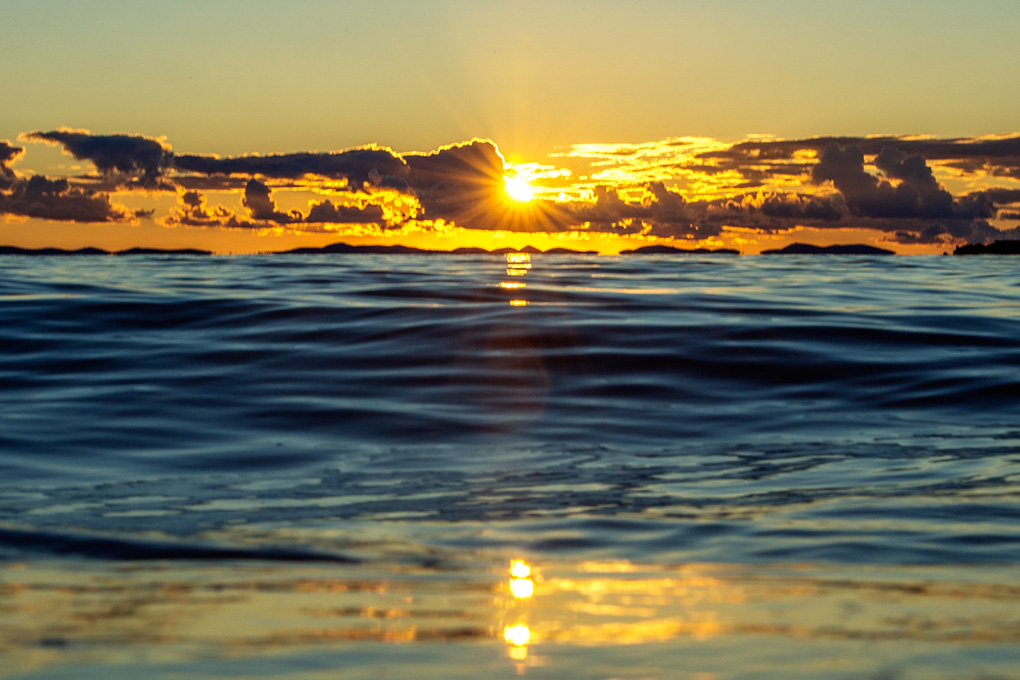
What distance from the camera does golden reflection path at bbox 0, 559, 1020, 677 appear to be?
3113 mm

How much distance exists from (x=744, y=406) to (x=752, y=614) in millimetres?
6096

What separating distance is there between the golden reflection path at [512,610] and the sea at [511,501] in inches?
0.7

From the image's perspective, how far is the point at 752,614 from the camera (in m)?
3.48

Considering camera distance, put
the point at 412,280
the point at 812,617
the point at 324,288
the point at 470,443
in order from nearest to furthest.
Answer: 1. the point at 812,617
2. the point at 470,443
3. the point at 324,288
4. the point at 412,280

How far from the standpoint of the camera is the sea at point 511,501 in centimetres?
316

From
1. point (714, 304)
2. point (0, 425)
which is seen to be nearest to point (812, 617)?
point (0, 425)

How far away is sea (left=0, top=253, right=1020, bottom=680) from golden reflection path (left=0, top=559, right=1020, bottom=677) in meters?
0.02

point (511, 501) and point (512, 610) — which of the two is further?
point (511, 501)

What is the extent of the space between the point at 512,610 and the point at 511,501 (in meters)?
2.13

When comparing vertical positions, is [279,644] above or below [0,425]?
below

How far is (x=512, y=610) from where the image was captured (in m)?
3.58

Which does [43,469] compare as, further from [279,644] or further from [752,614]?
[752,614]

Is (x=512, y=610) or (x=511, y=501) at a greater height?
(x=511, y=501)

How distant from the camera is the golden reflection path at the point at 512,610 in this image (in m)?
3.11
